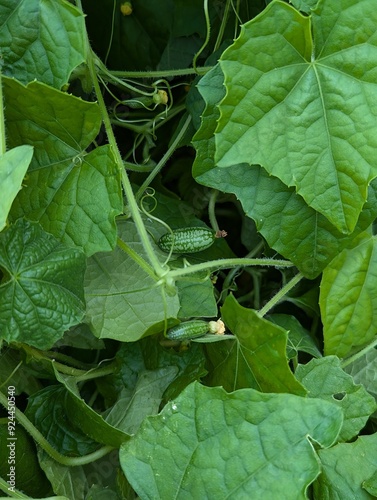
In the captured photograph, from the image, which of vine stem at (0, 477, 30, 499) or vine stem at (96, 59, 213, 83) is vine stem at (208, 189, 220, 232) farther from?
vine stem at (0, 477, 30, 499)

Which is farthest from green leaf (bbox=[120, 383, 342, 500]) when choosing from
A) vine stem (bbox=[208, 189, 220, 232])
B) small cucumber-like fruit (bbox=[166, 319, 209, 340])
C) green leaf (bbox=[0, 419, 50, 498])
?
vine stem (bbox=[208, 189, 220, 232])

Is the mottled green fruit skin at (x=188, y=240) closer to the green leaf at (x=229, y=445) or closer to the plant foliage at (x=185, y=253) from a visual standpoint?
the plant foliage at (x=185, y=253)

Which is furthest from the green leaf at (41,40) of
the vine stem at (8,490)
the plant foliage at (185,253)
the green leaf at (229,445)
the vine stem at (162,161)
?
the vine stem at (8,490)

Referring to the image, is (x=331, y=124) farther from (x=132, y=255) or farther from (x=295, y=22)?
(x=132, y=255)

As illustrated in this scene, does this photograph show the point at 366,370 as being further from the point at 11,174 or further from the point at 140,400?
the point at 11,174

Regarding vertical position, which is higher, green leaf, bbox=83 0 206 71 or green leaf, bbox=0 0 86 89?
green leaf, bbox=0 0 86 89

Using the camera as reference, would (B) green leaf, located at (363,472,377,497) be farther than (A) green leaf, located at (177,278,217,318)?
No

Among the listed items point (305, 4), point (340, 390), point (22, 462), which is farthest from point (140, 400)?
point (305, 4)
